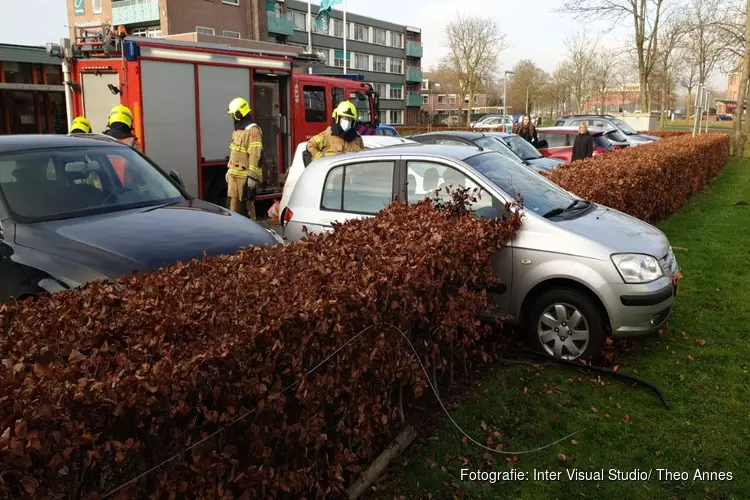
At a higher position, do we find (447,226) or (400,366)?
(447,226)

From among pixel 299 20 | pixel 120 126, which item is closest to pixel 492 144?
pixel 120 126

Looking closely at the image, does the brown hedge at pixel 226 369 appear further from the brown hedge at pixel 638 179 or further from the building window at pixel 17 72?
the building window at pixel 17 72

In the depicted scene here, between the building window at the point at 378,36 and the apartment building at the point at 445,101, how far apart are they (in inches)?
741

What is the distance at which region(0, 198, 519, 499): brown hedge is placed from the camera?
199 centimetres

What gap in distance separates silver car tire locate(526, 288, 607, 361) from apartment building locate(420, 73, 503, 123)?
89832mm

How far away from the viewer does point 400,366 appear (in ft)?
11.5

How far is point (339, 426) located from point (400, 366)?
582 millimetres

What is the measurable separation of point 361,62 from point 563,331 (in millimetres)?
71255

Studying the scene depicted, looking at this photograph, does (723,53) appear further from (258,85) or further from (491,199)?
(491,199)

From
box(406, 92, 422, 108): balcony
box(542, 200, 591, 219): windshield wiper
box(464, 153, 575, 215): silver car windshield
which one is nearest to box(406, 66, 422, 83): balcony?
box(406, 92, 422, 108): balcony

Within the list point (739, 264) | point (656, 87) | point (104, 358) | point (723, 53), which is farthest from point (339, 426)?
point (656, 87)

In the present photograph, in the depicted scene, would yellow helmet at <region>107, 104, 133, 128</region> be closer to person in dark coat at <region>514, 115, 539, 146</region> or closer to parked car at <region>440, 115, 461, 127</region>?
person in dark coat at <region>514, 115, 539, 146</region>

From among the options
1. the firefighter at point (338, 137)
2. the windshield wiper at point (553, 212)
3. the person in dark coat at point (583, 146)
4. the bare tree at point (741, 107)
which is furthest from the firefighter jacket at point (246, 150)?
the bare tree at point (741, 107)

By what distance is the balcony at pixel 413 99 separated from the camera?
275ft
